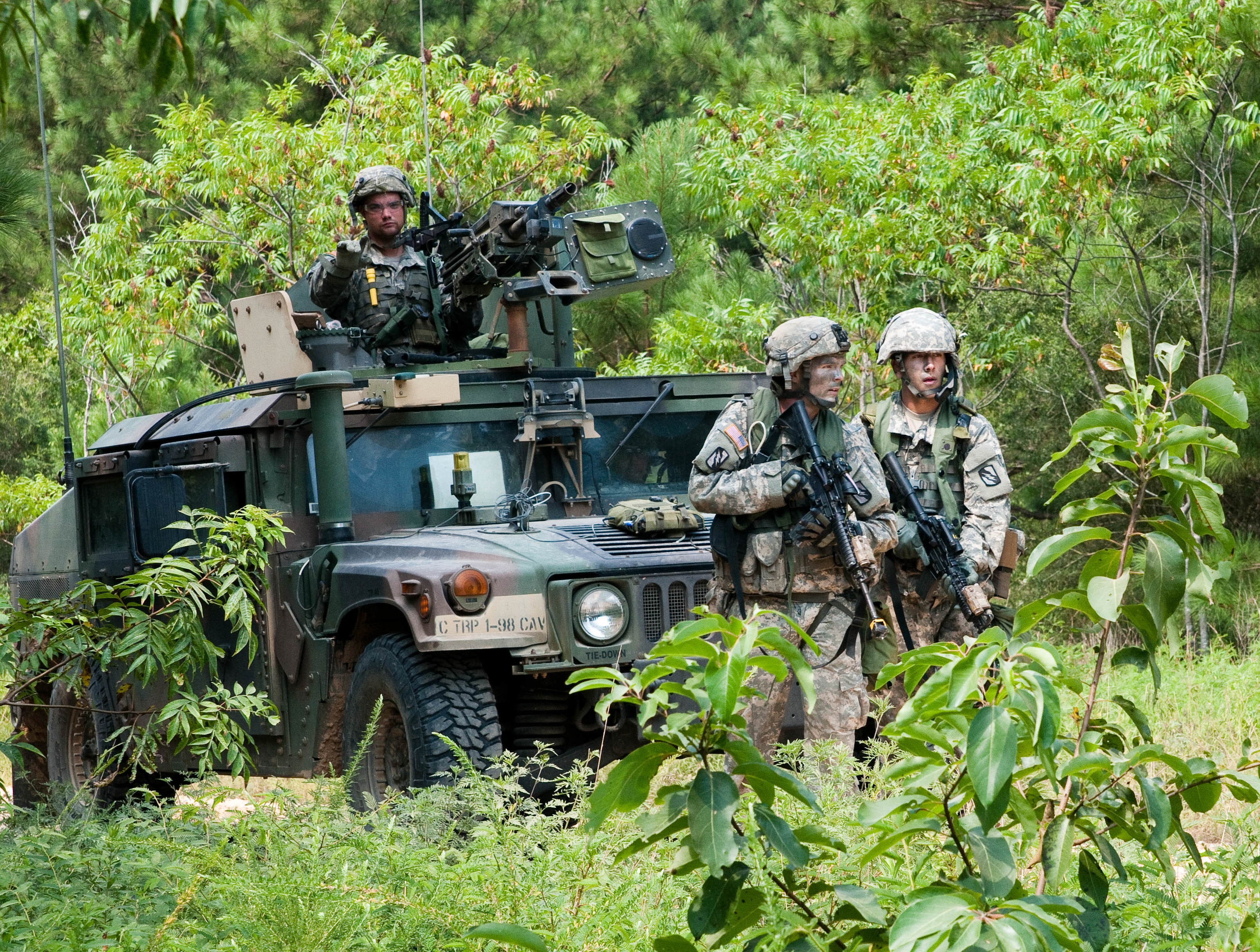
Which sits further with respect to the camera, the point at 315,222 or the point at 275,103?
the point at 275,103

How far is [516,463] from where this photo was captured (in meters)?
5.99

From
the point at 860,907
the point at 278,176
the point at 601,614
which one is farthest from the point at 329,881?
the point at 278,176

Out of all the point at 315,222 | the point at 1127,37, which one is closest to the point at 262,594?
the point at 1127,37

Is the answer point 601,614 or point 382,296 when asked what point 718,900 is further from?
point 382,296

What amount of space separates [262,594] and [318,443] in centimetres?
78

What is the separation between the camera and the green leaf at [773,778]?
205 centimetres

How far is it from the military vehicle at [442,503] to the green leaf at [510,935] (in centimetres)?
241

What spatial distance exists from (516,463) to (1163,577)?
4.07 m

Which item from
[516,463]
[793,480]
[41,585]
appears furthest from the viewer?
[41,585]

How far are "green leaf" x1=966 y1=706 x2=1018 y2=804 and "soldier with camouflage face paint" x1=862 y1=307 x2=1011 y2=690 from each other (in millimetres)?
3067

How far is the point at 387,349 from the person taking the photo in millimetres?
6480

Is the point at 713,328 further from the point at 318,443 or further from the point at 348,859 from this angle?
the point at 348,859

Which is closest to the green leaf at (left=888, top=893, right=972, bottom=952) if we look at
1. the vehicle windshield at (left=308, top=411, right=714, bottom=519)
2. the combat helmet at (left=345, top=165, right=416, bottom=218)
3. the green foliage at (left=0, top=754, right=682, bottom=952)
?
the green foliage at (left=0, top=754, right=682, bottom=952)

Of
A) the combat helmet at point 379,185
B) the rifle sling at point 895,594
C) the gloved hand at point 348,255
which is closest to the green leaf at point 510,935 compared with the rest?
the rifle sling at point 895,594
